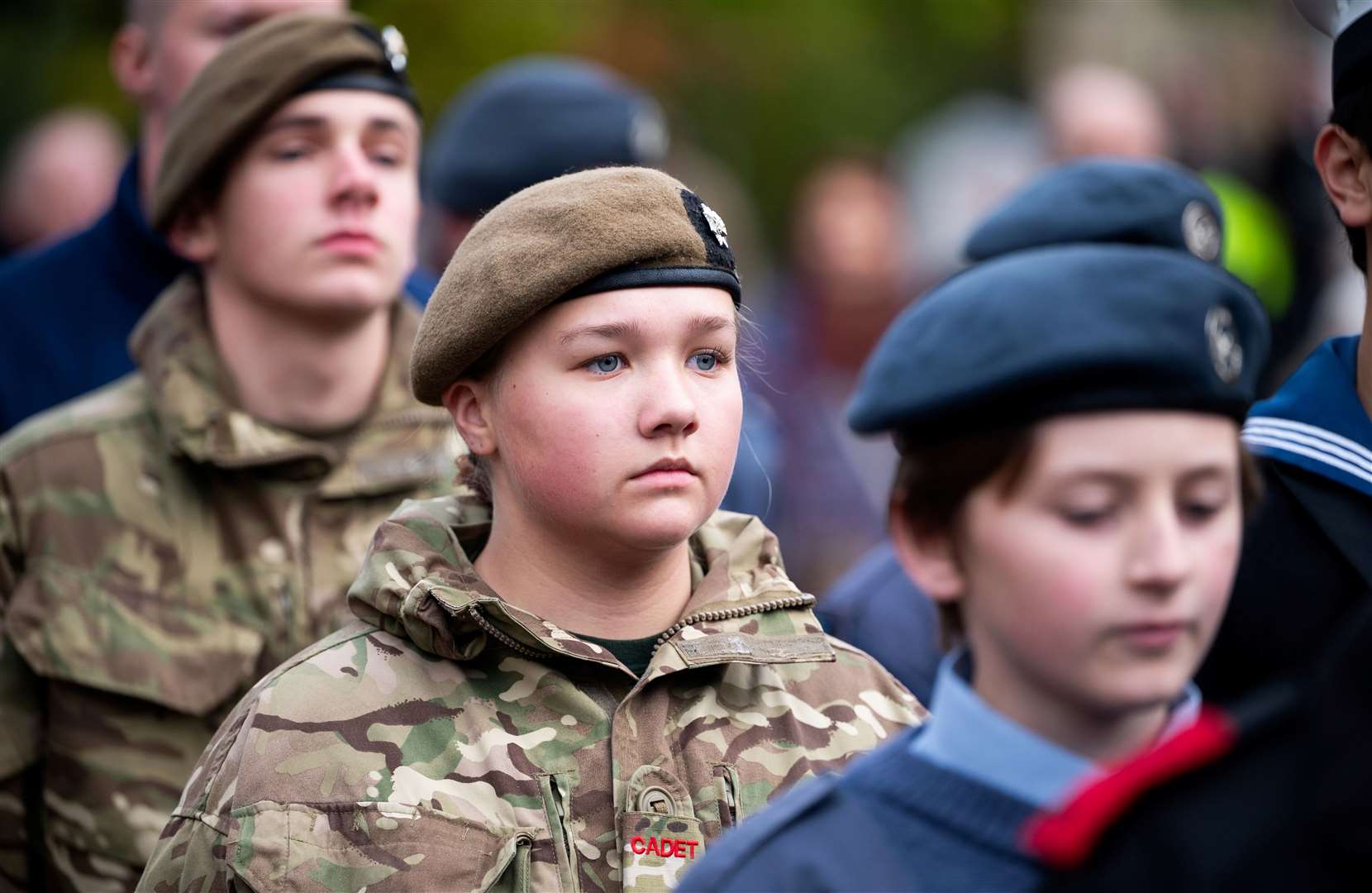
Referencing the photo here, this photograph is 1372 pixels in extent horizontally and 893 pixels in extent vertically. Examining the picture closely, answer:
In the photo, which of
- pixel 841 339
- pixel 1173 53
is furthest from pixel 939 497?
pixel 1173 53

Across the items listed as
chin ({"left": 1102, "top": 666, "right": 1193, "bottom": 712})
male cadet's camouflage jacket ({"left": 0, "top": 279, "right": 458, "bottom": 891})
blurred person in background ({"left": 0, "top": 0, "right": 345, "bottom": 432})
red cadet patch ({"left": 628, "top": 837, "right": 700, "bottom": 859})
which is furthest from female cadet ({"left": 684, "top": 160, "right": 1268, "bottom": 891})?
blurred person in background ({"left": 0, "top": 0, "right": 345, "bottom": 432})

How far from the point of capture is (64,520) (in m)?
4.86

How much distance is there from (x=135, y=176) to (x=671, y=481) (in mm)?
3211

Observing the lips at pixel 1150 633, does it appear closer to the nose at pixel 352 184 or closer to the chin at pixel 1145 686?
the chin at pixel 1145 686

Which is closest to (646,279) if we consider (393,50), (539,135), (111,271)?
(393,50)

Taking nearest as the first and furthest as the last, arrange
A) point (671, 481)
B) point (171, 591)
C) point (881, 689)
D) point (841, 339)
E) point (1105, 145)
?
point (671, 481) → point (881, 689) → point (171, 591) → point (1105, 145) → point (841, 339)

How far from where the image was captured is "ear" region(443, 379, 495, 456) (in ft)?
12.3

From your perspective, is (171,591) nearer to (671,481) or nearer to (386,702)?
(386,702)

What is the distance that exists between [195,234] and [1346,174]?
2929mm

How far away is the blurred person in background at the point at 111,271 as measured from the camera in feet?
19.2

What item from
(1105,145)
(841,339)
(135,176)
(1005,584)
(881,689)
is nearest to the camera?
(1005,584)

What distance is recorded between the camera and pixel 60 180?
10.2 m

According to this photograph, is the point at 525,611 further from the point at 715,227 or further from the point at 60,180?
the point at 60,180

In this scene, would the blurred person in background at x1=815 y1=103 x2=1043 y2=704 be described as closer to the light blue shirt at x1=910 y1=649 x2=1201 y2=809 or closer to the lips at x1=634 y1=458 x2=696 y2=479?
the lips at x1=634 y1=458 x2=696 y2=479
